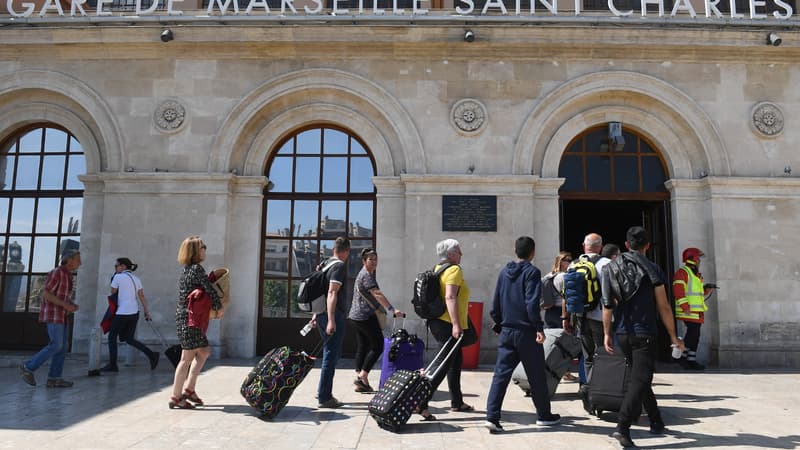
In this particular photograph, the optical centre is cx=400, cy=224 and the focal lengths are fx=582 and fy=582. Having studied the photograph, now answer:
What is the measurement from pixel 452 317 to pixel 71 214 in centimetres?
827

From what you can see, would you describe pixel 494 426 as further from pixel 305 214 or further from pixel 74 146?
pixel 74 146

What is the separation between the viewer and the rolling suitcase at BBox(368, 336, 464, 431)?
5133 mm

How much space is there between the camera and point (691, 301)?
352 inches

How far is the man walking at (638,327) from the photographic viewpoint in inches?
191

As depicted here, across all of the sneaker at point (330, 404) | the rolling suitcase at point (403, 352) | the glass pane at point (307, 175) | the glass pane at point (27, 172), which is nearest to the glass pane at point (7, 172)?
the glass pane at point (27, 172)

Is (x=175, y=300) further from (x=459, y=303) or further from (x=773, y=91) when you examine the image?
(x=773, y=91)

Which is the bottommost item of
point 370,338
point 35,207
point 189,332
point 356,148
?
point 370,338

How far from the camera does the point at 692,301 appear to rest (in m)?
8.94

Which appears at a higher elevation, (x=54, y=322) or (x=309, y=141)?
(x=309, y=141)

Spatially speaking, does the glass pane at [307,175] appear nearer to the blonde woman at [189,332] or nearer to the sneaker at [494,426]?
the blonde woman at [189,332]

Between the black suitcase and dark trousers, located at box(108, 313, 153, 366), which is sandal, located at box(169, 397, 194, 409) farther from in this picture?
the black suitcase

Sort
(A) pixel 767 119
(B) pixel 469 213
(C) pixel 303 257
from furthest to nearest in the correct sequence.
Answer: (C) pixel 303 257, (A) pixel 767 119, (B) pixel 469 213

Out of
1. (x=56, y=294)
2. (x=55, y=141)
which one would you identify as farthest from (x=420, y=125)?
(x=55, y=141)

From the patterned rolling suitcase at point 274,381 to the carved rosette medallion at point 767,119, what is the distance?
28.2 ft
